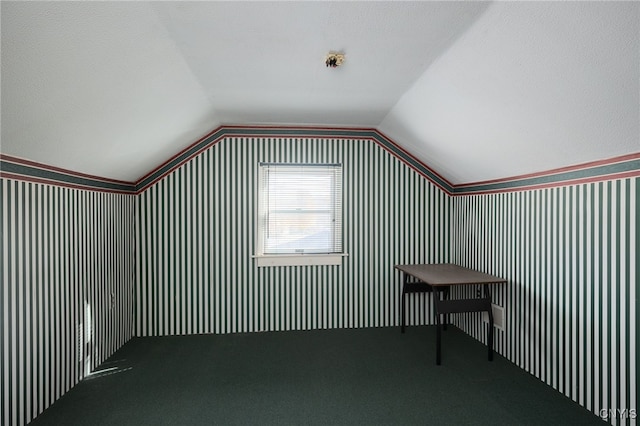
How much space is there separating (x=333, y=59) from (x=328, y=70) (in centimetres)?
22

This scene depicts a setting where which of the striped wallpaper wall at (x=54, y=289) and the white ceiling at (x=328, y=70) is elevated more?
the white ceiling at (x=328, y=70)

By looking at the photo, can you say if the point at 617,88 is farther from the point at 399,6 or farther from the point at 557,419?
the point at 557,419

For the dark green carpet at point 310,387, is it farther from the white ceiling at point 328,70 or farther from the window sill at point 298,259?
the white ceiling at point 328,70

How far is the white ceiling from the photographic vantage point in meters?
1.69

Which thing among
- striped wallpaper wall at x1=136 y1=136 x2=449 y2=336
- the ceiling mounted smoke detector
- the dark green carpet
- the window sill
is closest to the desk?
the dark green carpet

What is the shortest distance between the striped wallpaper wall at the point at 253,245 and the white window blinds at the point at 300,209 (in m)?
0.11

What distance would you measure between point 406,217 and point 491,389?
213cm

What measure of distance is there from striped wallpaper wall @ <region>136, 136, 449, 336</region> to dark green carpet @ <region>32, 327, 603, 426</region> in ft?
1.30

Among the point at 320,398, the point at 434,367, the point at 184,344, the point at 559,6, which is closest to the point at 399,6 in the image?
the point at 559,6

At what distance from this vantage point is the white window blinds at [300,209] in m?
4.39

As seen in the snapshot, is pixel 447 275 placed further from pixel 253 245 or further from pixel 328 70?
pixel 328 70

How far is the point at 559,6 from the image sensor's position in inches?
63.6

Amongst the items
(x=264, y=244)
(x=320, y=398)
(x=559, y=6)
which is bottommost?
(x=320, y=398)

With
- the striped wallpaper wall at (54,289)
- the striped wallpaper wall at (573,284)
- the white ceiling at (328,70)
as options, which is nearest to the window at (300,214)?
the white ceiling at (328,70)
